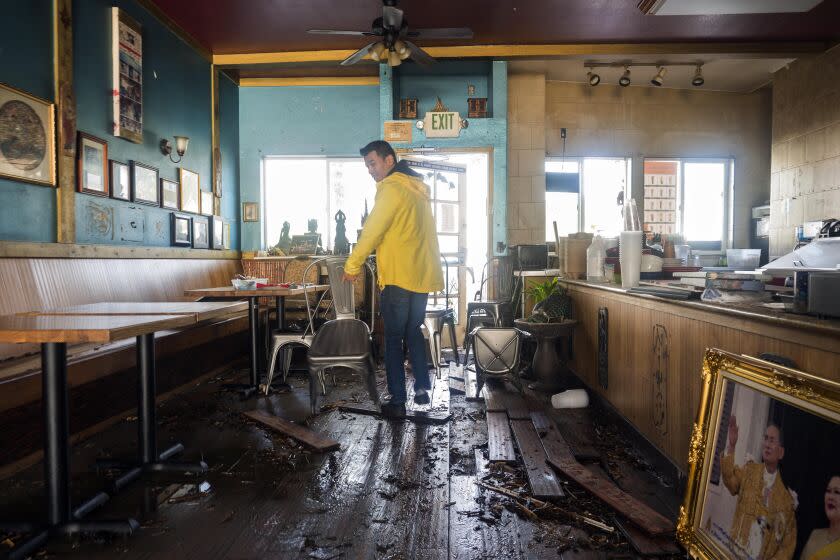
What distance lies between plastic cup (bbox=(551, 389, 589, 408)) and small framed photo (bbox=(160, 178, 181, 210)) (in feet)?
13.5

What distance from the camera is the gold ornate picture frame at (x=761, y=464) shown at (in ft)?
4.03

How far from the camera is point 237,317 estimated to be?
5.83m

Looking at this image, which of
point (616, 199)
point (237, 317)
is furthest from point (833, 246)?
point (616, 199)

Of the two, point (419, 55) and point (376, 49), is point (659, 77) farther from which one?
point (376, 49)

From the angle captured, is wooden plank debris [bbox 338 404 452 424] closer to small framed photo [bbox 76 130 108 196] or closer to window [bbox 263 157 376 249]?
small framed photo [bbox 76 130 108 196]

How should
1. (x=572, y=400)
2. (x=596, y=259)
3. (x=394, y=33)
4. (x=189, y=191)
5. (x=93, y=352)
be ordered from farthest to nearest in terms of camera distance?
1. (x=189, y=191)
2. (x=394, y=33)
3. (x=596, y=259)
4. (x=572, y=400)
5. (x=93, y=352)

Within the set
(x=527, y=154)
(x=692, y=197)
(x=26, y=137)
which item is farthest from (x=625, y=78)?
(x=26, y=137)

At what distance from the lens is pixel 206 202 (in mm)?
6418

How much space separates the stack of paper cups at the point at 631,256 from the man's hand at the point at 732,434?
169cm

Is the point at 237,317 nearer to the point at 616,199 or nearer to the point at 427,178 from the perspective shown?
the point at 427,178

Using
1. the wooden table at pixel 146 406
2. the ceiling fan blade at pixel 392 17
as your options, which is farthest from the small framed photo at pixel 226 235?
the wooden table at pixel 146 406

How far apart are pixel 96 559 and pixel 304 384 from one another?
2899 millimetres

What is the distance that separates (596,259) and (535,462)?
2.05 metres

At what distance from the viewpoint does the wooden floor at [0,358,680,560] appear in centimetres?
193
